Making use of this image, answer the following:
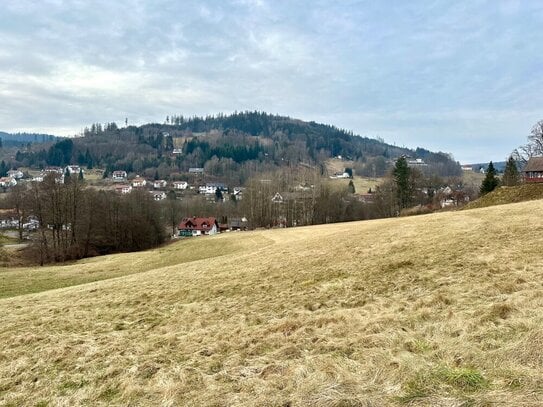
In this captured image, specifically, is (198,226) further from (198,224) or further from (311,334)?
(311,334)

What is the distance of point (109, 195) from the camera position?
2857 inches

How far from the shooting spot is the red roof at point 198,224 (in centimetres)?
10956

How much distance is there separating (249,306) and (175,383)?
5.88 m

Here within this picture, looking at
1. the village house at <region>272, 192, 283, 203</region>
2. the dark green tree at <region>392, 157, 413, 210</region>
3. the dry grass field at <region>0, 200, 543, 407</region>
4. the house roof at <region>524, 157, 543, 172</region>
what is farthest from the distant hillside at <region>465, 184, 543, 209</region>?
the village house at <region>272, 192, 283, 203</region>

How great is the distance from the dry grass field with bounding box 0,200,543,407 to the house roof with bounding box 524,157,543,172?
54.9m

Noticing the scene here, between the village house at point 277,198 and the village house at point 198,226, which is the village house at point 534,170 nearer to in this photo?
the village house at point 277,198

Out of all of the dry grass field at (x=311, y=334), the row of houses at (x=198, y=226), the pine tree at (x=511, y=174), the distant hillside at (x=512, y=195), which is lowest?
the row of houses at (x=198, y=226)

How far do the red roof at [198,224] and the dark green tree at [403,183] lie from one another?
51421 millimetres

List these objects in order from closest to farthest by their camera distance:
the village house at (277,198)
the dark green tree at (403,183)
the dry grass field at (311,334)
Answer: the dry grass field at (311,334) → the dark green tree at (403,183) → the village house at (277,198)

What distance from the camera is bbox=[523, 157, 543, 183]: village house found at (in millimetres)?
64250

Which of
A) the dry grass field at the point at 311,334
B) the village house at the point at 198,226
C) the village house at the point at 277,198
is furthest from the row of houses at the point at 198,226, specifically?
the dry grass field at the point at 311,334

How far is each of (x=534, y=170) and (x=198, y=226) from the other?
78.9 m

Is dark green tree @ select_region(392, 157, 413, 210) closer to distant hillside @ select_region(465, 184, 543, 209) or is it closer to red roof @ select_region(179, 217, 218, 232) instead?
distant hillside @ select_region(465, 184, 543, 209)

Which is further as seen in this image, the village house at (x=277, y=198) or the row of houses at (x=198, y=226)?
the row of houses at (x=198, y=226)
